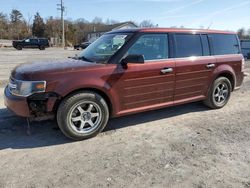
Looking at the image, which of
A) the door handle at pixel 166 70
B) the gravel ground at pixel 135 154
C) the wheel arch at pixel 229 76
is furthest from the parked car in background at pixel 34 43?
the door handle at pixel 166 70

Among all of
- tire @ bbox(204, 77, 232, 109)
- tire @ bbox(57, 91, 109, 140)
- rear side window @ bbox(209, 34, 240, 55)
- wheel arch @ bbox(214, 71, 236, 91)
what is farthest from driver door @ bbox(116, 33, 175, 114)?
wheel arch @ bbox(214, 71, 236, 91)

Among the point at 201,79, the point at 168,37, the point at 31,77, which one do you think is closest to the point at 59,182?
the point at 31,77

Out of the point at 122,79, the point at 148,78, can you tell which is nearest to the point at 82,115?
the point at 122,79

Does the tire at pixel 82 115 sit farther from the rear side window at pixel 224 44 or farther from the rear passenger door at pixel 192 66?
the rear side window at pixel 224 44

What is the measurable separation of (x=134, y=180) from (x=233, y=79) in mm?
4335

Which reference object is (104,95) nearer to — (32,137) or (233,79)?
(32,137)

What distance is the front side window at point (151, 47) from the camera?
4854 millimetres

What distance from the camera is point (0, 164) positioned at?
3645 mm

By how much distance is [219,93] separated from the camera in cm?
630

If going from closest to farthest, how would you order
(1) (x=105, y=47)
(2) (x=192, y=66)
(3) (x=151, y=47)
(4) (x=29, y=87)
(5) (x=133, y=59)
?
(4) (x=29, y=87)
(5) (x=133, y=59)
(3) (x=151, y=47)
(1) (x=105, y=47)
(2) (x=192, y=66)

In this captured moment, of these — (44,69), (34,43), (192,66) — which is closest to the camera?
(44,69)

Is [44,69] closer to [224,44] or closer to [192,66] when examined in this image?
[192,66]

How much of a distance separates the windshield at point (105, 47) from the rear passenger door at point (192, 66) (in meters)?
1.13

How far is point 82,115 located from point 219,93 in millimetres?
3495
